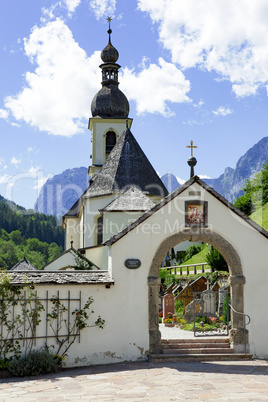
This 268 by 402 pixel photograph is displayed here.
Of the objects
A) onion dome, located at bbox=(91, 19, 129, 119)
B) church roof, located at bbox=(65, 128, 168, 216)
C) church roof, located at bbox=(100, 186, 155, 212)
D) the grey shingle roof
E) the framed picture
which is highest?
onion dome, located at bbox=(91, 19, 129, 119)

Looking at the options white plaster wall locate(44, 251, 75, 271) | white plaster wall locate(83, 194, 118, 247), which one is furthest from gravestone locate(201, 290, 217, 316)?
white plaster wall locate(83, 194, 118, 247)

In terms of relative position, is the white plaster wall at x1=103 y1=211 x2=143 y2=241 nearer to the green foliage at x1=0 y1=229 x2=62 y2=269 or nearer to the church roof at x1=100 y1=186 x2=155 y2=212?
the church roof at x1=100 y1=186 x2=155 y2=212

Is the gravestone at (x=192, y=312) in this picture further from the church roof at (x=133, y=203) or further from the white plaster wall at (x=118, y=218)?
the white plaster wall at (x=118, y=218)

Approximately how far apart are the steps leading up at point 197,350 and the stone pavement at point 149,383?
0.43m

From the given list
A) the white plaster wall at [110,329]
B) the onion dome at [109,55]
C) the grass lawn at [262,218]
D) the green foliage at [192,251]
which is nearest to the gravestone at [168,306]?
the white plaster wall at [110,329]

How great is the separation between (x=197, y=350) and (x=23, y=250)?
10093 centimetres

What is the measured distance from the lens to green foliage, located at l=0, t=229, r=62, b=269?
4065 inches

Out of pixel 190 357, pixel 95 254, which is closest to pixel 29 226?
pixel 95 254

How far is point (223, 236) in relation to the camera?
45.5 feet

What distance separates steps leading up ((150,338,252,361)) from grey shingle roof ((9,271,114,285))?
8.45 ft

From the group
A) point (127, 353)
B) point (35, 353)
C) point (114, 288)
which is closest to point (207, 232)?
point (114, 288)

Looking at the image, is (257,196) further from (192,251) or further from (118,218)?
(118,218)

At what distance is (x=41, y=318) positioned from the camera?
40.9 feet

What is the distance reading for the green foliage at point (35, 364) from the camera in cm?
1120
